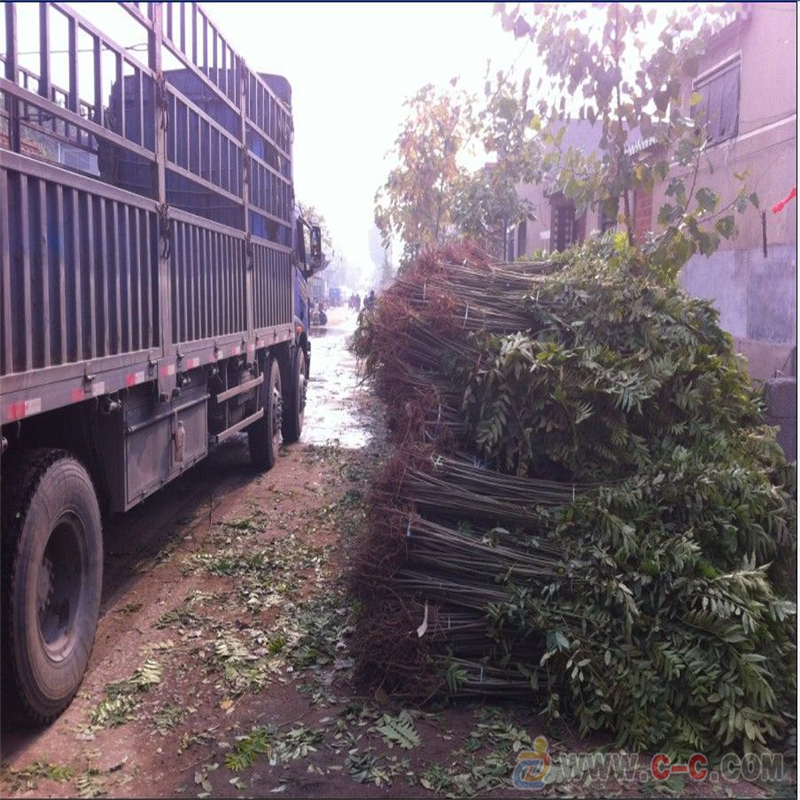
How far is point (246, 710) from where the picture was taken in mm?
3857

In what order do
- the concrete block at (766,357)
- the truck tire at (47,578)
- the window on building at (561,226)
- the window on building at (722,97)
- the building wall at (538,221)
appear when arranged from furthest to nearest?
1. the building wall at (538,221)
2. the window on building at (561,226)
3. the window on building at (722,97)
4. the concrete block at (766,357)
5. the truck tire at (47,578)

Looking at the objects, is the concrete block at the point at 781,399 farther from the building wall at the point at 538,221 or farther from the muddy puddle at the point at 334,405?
the building wall at the point at 538,221

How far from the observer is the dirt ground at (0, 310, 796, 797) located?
3.27 metres

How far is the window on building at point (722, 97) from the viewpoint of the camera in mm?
9375

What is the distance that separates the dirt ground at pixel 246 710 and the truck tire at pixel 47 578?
8.4 inches

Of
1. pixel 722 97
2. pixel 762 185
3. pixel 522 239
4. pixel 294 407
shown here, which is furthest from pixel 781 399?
pixel 522 239

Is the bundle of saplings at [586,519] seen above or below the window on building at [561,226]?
below

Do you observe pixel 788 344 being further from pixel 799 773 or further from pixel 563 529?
pixel 799 773

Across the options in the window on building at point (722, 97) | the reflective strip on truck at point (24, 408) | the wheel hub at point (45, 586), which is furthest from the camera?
the window on building at point (722, 97)

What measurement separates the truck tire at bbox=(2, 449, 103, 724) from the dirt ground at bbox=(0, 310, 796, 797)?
0.70 feet

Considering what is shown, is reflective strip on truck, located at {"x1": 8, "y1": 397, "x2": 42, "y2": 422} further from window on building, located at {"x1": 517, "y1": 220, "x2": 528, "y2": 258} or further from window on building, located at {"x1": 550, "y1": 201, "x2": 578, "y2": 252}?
window on building, located at {"x1": 517, "y1": 220, "x2": 528, "y2": 258}

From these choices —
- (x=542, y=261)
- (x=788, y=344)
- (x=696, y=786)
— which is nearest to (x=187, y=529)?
(x=542, y=261)

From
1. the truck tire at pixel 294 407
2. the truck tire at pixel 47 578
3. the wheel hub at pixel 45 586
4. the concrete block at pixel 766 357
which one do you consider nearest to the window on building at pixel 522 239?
the truck tire at pixel 294 407

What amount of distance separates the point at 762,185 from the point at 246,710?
24.4 feet
